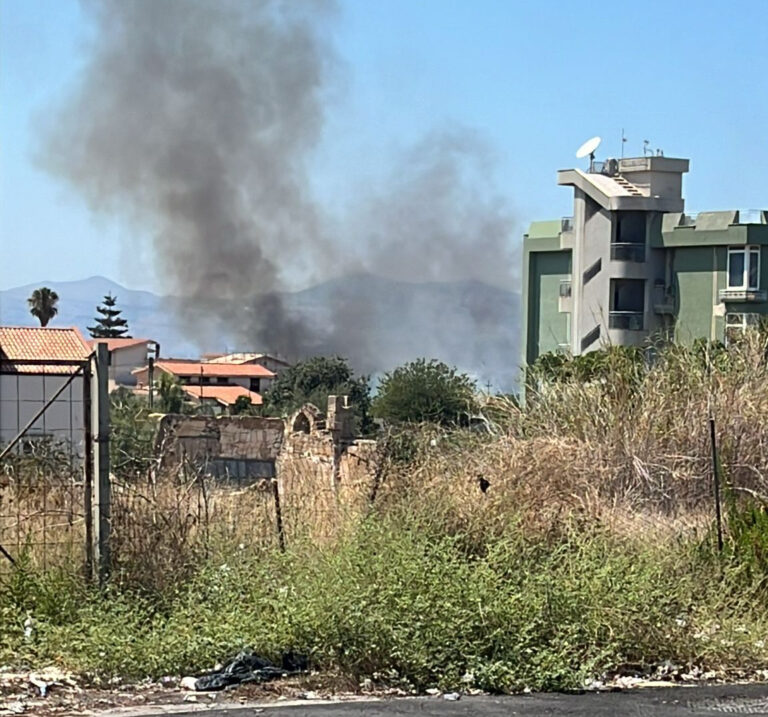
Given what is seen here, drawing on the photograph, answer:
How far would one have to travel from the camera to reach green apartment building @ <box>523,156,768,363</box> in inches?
Answer: 2067

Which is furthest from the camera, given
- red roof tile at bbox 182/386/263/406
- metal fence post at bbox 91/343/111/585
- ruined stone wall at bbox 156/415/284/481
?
red roof tile at bbox 182/386/263/406

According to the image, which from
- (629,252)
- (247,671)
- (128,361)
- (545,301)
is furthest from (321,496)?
(128,361)

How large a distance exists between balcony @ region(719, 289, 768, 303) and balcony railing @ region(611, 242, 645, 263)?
4519 millimetres

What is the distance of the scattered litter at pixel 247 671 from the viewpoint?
27.4ft

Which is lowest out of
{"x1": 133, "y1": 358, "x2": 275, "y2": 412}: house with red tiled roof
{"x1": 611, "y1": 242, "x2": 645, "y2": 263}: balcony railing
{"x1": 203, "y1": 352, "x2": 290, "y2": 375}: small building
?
{"x1": 133, "y1": 358, "x2": 275, "y2": 412}: house with red tiled roof

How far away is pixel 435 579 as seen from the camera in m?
8.98

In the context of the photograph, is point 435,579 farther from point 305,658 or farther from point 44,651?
point 44,651

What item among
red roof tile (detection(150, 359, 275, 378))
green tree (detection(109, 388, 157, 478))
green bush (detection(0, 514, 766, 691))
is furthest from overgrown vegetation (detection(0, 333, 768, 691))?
red roof tile (detection(150, 359, 275, 378))

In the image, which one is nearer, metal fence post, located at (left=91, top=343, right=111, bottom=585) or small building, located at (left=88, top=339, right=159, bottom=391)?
metal fence post, located at (left=91, top=343, right=111, bottom=585)

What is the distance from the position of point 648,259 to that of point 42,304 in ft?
122

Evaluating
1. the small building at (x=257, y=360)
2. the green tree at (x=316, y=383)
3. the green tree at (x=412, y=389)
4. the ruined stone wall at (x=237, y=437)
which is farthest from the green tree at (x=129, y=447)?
the small building at (x=257, y=360)

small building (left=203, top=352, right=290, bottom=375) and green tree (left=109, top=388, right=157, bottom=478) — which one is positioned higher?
green tree (left=109, top=388, right=157, bottom=478)

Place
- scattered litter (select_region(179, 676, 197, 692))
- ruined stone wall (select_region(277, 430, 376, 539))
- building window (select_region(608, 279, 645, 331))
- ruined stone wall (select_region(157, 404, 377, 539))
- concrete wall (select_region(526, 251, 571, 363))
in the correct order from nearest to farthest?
scattered litter (select_region(179, 676, 197, 692)) → ruined stone wall (select_region(277, 430, 376, 539)) → ruined stone wall (select_region(157, 404, 377, 539)) → building window (select_region(608, 279, 645, 331)) → concrete wall (select_region(526, 251, 571, 363))

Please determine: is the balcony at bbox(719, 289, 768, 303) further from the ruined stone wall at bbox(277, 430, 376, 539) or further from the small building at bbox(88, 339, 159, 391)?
the small building at bbox(88, 339, 159, 391)
